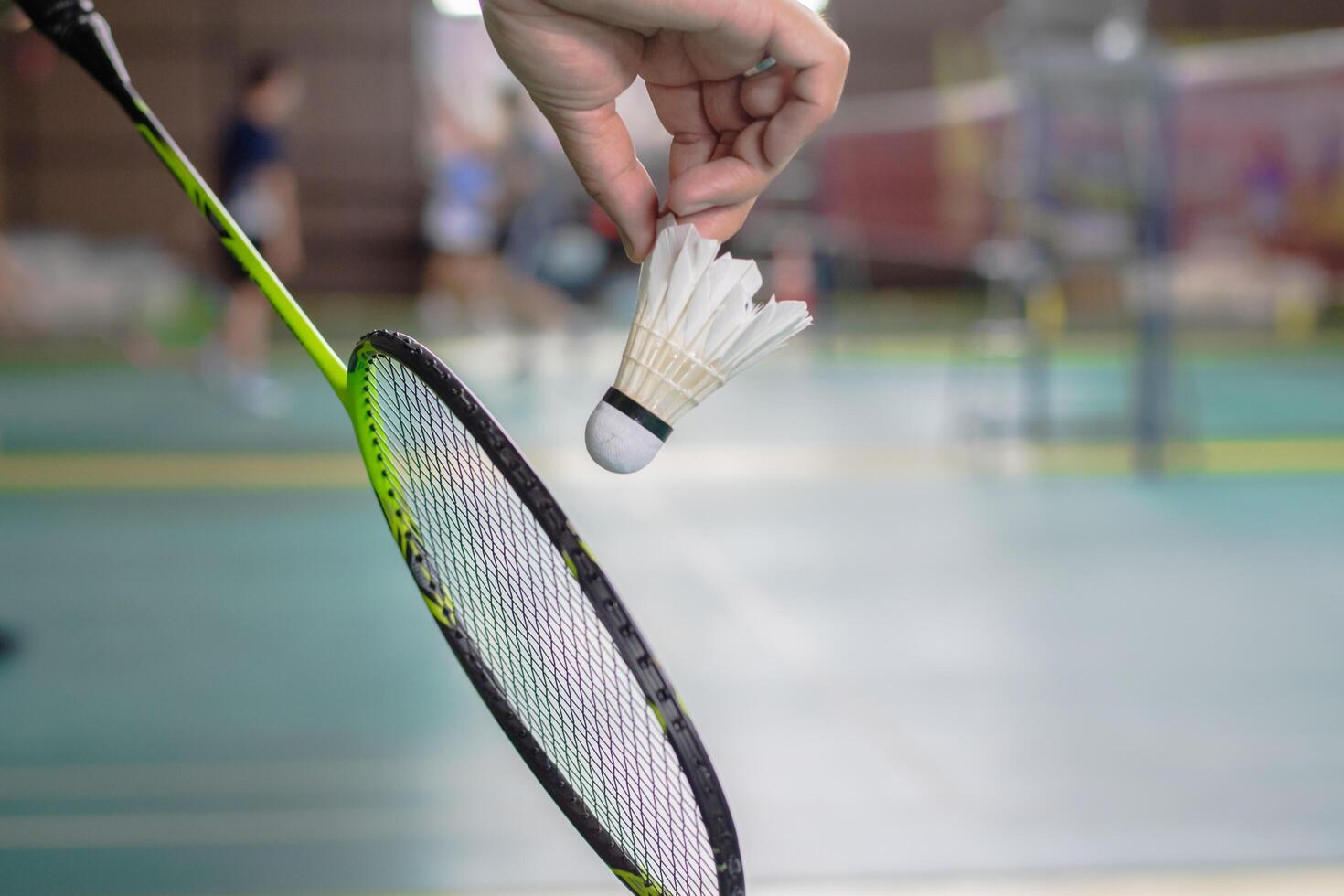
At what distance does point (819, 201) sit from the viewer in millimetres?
13164

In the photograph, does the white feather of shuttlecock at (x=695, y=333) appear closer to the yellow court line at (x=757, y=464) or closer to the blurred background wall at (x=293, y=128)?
the yellow court line at (x=757, y=464)

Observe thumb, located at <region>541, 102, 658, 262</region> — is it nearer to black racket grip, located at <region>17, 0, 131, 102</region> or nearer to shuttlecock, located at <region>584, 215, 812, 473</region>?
shuttlecock, located at <region>584, 215, 812, 473</region>

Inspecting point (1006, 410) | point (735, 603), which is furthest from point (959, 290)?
point (735, 603)

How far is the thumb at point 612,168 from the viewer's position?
121cm

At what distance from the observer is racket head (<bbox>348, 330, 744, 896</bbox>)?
41.7 inches

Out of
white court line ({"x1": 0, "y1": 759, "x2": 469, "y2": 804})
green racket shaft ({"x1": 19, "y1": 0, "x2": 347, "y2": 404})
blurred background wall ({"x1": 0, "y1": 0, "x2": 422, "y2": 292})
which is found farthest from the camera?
blurred background wall ({"x1": 0, "y1": 0, "x2": 422, "y2": 292})

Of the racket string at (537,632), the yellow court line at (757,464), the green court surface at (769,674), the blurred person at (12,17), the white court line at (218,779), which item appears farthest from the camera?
the yellow court line at (757,464)

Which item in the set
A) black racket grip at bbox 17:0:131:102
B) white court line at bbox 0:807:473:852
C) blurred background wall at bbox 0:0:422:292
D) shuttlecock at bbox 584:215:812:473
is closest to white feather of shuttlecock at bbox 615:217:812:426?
shuttlecock at bbox 584:215:812:473

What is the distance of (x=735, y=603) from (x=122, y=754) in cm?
158

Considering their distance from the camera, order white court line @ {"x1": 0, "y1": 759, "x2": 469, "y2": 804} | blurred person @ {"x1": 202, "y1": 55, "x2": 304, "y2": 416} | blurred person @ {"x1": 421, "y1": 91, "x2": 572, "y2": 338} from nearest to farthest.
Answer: white court line @ {"x1": 0, "y1": 759, "x2": 469, "y2": 804}, blurred person @ {"x1": 202, "y1": 55, "x2": 304, "y2": 416}, blurred person @ {"x1": 421, "y1": 91, "x2": 572, "y2": 338}

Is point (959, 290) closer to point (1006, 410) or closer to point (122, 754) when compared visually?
point (1006, 410)

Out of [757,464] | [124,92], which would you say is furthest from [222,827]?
[757,464]

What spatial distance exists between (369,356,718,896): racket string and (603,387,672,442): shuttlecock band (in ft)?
0.40

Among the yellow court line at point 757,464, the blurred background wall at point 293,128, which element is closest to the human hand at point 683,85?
the yellow court line at point 757,464
